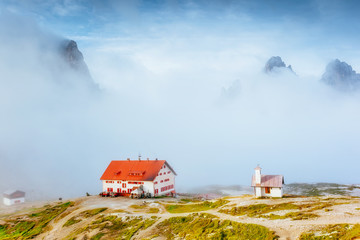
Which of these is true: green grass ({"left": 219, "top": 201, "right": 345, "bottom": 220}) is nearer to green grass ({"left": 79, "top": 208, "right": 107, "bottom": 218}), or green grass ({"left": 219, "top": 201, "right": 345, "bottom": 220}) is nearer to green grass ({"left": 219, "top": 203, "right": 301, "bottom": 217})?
green grass ({"left": 219, "top": 203, "right": 301, "bottom": 217})

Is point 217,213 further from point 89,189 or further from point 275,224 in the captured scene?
point 89,189

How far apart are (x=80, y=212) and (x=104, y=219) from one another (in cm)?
1255

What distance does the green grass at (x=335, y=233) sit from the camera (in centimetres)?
3703

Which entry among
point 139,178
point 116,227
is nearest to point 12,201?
point 139,178

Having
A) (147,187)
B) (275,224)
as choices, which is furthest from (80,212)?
(275,224)

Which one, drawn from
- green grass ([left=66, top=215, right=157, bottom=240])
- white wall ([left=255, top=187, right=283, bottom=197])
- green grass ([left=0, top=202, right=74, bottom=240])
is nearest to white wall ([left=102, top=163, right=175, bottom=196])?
green grass ([left=0, top=202, right=74, bottom=240])

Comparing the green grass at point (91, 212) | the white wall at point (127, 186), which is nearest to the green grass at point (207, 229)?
the green grass at point (91, 212)

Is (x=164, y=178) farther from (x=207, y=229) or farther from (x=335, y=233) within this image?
(x=335, y=233)

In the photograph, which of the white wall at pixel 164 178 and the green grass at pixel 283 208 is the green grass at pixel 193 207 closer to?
the green grass at pixel 283 208

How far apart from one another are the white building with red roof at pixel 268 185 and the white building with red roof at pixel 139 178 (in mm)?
32140

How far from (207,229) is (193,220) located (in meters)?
7.26

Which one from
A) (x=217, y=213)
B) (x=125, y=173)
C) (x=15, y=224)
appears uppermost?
(x=125, y=173)

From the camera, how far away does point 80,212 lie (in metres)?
75.0

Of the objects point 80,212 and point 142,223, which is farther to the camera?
point 80,212
